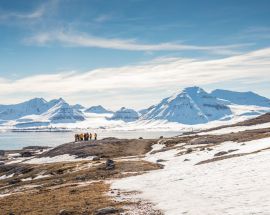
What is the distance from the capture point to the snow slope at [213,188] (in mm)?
27172

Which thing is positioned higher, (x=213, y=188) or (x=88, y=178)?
(x=213, y=188)

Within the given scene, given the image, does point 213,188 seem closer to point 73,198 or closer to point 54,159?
point 73,198

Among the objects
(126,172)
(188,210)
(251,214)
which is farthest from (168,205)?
(126,172)

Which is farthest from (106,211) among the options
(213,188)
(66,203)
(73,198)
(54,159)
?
(54,159)

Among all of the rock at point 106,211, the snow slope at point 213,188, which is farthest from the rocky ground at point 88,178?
the snow slope at point 213,188

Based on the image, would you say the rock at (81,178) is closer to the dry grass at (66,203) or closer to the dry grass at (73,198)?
the dry grass at (73,198)

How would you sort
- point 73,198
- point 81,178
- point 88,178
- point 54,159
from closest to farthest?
1. point 73,198
2. point 88,178
3. point 81,178
4. point 54,159

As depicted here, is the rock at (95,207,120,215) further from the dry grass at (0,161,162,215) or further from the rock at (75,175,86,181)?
the rock at (75,175,86,181)

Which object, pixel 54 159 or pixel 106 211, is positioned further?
pixel 54 159

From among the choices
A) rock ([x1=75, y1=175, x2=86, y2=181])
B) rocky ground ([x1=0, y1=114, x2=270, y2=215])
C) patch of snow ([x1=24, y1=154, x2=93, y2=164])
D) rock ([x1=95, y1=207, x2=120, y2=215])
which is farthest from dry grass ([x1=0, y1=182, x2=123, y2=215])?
patch of snow ([x1=24, y1=154, x2=93, y2=164])

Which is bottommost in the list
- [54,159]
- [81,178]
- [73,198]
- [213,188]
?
[54,159]

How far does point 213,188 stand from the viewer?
34844mm

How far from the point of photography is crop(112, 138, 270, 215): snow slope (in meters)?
27.2

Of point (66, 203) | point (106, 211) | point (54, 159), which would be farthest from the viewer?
point (54, 159)
